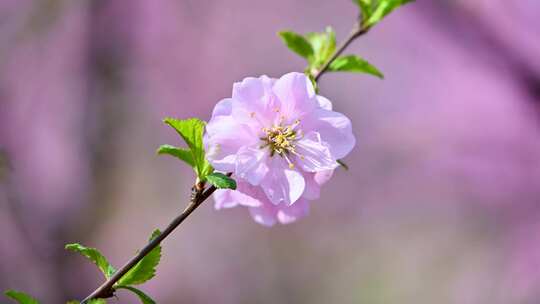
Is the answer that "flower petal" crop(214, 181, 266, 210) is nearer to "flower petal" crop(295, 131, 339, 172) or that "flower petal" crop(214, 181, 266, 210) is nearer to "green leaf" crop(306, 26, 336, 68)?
"flower petal" crop(295, 131, 339, 172)

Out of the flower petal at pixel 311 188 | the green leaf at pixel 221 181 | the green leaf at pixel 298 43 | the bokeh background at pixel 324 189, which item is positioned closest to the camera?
the green leaf at pixel 221 181

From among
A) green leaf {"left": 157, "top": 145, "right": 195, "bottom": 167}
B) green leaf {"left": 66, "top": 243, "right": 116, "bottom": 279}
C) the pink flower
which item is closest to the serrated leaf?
the pink flower

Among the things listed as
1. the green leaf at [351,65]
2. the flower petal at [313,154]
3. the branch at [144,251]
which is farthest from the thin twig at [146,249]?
the green leaf at [351,65]

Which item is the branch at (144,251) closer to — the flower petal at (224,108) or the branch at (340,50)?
the flower petal at (224,108)

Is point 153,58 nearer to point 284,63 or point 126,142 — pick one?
point 126,142

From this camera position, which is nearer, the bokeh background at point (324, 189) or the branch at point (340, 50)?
the branch at point (340, 50)

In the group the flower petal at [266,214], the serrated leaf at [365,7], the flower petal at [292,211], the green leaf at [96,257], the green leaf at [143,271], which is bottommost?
the green leaf at [96,257]

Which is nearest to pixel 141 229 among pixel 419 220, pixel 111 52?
pixel 111 52

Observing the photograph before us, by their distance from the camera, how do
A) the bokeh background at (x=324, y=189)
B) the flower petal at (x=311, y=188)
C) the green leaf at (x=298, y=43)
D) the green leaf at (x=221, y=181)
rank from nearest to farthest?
1. the green leaf at (x=221, y=181)
2. the flower petal at (x=311, y=188)
3. the green leaf at (x=298, y=43)
4. the bokeh background at (x=324, y=189)
